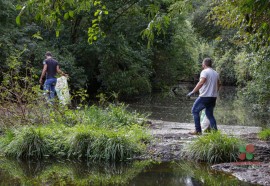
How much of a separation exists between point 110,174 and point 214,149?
86.1 inches

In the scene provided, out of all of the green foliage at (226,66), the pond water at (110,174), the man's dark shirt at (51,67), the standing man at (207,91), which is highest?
the green foliage at (226,66)

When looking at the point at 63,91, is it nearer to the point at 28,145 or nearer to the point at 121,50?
the point at 28,145

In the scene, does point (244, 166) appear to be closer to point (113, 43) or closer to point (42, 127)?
point (42, 127)

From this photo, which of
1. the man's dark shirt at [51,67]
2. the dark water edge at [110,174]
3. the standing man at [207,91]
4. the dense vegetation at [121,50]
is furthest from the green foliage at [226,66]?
the dark water edge at [110,174]

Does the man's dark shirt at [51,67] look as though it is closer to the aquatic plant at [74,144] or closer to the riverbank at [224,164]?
the riverbank at [224,164]

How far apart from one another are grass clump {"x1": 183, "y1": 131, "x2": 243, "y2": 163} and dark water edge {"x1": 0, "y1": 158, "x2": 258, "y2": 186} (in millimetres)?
321

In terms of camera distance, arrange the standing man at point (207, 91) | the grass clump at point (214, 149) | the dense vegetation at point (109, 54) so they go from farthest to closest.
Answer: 1. the standing man at point (207, 91)
2. the dense vegetation at point (109, 54)
3. the grass clump at point (214, 149)

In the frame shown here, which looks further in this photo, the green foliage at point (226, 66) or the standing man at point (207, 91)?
the green foliage at point (226, 66)

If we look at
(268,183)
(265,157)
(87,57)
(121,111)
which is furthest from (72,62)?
(268,183)

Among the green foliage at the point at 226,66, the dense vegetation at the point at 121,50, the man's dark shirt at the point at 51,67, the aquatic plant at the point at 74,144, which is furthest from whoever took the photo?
the green foliage at the point at 226,66

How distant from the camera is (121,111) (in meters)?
11.9

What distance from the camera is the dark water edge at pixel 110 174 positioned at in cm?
698

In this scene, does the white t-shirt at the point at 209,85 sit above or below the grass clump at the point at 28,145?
above

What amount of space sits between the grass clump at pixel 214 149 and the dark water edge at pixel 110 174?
0.32 m
